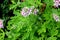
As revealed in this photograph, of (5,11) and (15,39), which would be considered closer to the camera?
(15,39)

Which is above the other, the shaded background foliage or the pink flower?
the pink flower

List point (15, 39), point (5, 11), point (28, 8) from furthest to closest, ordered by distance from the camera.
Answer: point (5, 11)
point (15, 39)
point (28, 8)

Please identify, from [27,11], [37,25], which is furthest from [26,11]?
[37,25]

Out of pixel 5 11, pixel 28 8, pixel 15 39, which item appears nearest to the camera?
pixel 28 8

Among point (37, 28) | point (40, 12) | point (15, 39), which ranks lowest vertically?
point (15, 39)

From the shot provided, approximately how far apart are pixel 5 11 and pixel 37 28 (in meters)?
0.85

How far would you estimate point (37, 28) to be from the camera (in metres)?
2.89

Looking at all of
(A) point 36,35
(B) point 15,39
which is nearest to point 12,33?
(B) point 15,39

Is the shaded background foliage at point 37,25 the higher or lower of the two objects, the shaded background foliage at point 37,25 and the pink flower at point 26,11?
the lower

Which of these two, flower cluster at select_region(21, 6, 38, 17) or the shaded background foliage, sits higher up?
flower cluster at select_region(21, 6, 38, 17)

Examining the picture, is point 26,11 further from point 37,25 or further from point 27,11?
point 37,25

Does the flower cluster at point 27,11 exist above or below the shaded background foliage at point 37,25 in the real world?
above

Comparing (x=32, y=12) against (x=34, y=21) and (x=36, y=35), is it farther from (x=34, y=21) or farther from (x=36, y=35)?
(x=36, y=35)

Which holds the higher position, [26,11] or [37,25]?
[26,11]
